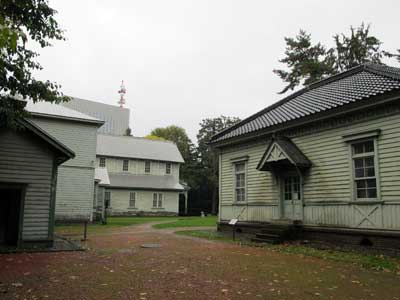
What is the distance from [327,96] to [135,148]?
30060 mm

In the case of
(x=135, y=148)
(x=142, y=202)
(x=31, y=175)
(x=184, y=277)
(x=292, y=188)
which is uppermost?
(x=135, y=148)

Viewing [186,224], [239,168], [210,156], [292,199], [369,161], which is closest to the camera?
[369,161]

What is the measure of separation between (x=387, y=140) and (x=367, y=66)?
597cm

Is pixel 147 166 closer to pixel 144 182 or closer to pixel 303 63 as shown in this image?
pixel 144 182

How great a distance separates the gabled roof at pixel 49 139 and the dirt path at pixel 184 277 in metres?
3.54

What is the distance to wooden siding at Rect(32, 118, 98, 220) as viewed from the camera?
86.2 ft

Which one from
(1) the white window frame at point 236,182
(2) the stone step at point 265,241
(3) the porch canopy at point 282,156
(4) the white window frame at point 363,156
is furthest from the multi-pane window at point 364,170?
(1) the white window frame at point 236,182

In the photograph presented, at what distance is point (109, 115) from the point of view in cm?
5838

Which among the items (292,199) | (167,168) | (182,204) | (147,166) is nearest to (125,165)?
(147,166)

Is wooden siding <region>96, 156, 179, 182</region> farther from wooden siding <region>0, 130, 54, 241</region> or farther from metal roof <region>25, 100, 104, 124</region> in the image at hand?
wooden siding <region>0, 130, 54, 241</region>

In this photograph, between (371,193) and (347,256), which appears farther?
(371,193)

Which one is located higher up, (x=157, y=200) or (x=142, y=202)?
(x=157, y=200)

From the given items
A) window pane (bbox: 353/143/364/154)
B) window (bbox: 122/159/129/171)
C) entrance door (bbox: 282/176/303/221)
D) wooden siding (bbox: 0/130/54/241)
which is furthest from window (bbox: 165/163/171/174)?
window pane (bbox: 353/143/364/154)

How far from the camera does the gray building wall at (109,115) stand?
5519cm
